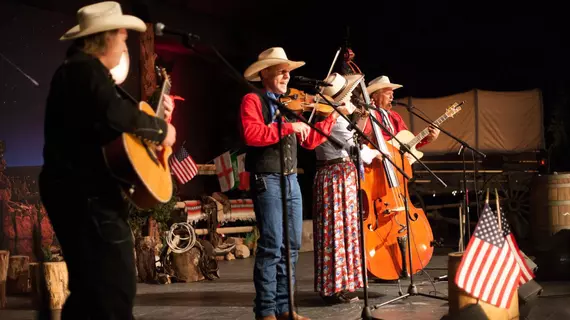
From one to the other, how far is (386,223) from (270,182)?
1868 mm

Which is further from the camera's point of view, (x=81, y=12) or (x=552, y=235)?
(x=552, y=235)

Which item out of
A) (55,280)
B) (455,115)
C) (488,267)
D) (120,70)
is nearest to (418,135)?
(488,267)

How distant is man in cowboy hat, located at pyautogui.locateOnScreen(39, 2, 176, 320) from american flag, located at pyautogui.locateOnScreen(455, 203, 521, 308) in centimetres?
244

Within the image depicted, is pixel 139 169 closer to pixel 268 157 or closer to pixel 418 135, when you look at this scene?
pixel 268 157

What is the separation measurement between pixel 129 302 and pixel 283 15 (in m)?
12.2

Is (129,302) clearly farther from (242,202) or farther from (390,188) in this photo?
(242,202)

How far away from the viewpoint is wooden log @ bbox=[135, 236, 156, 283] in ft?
26.8

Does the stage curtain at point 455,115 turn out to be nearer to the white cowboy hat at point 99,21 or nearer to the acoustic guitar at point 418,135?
the acoustic guitar at point 418,135

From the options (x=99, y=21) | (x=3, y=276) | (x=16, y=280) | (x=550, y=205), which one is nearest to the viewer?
(x=99, y=21)

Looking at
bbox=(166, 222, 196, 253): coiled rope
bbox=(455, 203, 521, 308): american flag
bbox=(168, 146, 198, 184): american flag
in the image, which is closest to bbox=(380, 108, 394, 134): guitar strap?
bbox=(455, 203, 521, 308): american flag

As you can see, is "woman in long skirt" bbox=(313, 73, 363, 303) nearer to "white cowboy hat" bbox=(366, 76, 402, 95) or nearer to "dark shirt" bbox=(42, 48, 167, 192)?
"white cowboy hat" bbox=(366, 76, 402, 95)

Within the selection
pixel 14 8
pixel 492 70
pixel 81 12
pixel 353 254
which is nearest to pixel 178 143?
pixel 14 8

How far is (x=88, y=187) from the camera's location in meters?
3.08

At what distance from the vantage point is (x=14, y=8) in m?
9.09
